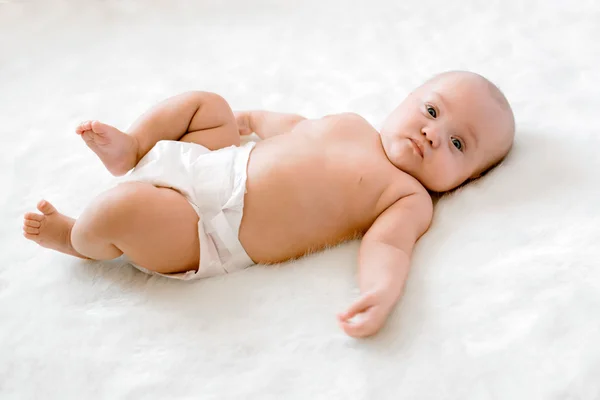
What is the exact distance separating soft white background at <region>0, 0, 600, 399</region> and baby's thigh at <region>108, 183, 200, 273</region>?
0.05 meters

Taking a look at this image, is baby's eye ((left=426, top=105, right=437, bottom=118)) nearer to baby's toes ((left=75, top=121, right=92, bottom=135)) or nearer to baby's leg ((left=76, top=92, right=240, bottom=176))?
baby's leg ((left=76, top=92, right=240, bottom=176))

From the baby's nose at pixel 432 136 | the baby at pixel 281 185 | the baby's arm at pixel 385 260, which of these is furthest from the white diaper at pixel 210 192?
the baby's nose at pixel 432 136

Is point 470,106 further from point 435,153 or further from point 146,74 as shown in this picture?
point 146,74

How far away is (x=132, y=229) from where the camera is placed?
3.59 feet

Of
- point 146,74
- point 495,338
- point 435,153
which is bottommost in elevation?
Result: point 495,338

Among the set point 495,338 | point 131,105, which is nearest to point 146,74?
point 131,105

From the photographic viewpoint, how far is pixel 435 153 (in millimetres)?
1208

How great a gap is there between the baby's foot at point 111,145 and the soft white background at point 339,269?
→ 0.50ft

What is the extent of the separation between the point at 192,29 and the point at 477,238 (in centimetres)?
121

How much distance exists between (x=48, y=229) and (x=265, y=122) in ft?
1.73

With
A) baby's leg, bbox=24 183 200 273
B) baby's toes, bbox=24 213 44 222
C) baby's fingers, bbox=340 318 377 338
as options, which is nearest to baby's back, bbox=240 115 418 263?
baby's leg, bbox=24 183 200 273

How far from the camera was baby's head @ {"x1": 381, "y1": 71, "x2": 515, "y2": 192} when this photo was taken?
1214mm

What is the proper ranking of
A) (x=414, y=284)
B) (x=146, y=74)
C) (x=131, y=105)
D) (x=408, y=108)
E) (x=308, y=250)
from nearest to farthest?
(x=414, y=284) < (x=308, y=250) < (x=408, y=108) < (x=131, y=105) < (x=146, y=74)

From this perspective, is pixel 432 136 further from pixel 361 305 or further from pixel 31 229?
pixel 31 229
